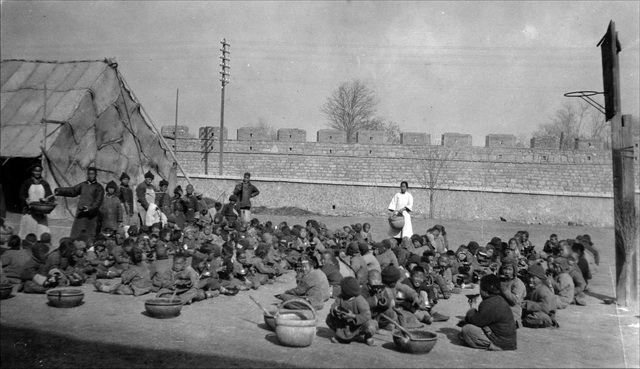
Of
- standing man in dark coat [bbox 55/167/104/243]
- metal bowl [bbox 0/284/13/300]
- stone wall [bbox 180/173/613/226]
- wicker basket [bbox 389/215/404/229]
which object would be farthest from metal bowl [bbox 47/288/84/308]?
stone wall [bbox 180/173/613/226]

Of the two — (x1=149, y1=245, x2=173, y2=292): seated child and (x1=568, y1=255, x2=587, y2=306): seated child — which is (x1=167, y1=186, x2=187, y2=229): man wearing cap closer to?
(x1=149, y1=245, x2=173, y2=292): seated child

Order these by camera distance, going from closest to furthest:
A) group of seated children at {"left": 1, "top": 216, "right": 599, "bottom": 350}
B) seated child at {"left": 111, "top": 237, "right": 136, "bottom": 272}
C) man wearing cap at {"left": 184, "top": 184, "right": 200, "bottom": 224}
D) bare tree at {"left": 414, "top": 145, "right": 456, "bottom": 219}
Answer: group of seated children at {"left": 1, "top": 216, "right": 599, "bottom": 350}, seated child at {"left": 111, "top": 237, "right": 136, "bottom": 272}, man wearing cap at {"left": 184, "top": 184, "right": 200, "bottom": 224}, bare tree at {"left": 414, "top": 145, "right": 456, "bottom": 219}

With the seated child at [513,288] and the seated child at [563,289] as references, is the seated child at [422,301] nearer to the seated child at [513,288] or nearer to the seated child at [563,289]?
the seated child at [513,288]

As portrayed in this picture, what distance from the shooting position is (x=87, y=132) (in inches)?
647

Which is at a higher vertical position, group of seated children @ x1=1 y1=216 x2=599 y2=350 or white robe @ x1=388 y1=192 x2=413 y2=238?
white robe @ x1=388 y1=192 x2=413 y2=238

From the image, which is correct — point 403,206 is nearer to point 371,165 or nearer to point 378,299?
point 378,299

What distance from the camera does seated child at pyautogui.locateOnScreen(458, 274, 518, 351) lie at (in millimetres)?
7223

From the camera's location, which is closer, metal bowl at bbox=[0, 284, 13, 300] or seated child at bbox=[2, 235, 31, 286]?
metal bowl at bbox=[0, 284, 13, 300]

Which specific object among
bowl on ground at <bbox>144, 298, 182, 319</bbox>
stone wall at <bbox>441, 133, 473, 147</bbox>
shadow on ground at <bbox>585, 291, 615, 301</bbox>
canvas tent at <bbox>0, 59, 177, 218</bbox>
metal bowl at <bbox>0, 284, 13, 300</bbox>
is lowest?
shadow on ground at <bbox>585, 291, 615, 301</bbox>

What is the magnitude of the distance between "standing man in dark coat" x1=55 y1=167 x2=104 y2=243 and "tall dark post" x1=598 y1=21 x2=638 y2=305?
29.3 feet

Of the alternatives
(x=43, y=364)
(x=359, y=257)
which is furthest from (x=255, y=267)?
(x=43, y=364)

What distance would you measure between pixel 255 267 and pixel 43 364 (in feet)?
18.3

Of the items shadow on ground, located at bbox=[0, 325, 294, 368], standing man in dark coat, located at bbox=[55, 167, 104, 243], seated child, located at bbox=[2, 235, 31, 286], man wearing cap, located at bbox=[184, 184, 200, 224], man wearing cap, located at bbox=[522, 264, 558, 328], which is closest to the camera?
shadow on ground, located at bbox=[0, 325, 294, 368]

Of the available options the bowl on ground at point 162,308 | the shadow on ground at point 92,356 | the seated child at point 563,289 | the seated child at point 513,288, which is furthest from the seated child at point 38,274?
the seated child at point 563,289
